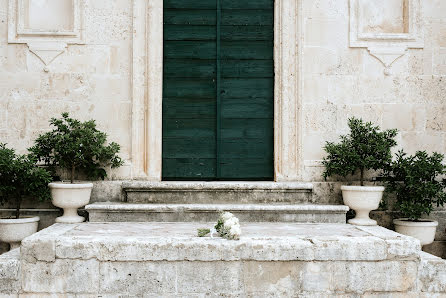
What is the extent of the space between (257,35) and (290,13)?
1.72ft

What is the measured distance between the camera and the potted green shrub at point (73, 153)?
5.35m

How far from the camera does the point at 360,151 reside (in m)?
5.55

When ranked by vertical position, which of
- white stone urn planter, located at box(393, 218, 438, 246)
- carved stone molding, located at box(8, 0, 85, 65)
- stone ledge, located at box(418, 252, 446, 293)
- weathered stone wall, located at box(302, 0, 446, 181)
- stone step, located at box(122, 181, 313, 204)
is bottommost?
stone ledge, located at box(418, 252, 446, 293)

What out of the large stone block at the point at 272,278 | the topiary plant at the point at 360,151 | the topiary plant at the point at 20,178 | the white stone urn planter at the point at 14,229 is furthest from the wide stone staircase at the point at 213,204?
the large stone block at the point at 272,278

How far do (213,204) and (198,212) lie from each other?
258mm

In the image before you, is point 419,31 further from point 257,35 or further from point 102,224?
point 102,224

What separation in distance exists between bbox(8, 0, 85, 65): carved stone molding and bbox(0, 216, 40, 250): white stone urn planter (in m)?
2.08

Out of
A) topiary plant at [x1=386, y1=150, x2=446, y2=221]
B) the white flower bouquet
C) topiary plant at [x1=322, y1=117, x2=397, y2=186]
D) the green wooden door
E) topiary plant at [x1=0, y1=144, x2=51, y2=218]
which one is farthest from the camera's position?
the green wooden door

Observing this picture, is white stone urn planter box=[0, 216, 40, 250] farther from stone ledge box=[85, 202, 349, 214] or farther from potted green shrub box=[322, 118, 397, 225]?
potted green shrub box=[322, 118, 397, 225]

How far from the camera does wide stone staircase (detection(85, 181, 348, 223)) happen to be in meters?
5.34

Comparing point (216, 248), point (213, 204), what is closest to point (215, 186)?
point (213, 204)

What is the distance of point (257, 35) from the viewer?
244 inches

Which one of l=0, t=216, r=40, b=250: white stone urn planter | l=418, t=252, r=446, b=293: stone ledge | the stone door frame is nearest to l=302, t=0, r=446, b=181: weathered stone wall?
the stone door frame

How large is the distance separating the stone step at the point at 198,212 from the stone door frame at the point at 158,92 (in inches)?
28.2
